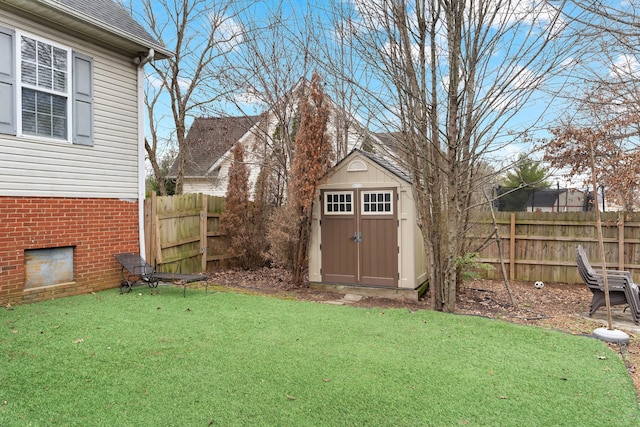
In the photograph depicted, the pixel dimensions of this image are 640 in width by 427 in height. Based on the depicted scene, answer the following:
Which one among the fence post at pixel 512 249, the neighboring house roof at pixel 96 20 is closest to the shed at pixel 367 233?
the fence post at pixel 512 249

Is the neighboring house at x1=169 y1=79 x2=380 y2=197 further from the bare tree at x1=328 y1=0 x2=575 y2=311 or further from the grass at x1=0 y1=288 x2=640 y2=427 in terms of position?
the grass at x1=0 y1=288 x2=640 y2=427

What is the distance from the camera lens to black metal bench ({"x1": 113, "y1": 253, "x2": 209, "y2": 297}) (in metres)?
6.74

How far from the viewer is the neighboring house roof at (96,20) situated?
5.66 metres

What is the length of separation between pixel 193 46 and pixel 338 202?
25.0 ft

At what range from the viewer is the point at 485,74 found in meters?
5.61

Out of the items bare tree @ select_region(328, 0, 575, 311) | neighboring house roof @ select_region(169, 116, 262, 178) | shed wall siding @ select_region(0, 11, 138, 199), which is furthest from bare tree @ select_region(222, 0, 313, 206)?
bare tree @ select_region(328, 0, 575, 311)

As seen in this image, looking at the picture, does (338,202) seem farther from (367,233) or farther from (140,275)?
(140,275)

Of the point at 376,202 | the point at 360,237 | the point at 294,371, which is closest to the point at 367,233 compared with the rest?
the point at 360,237

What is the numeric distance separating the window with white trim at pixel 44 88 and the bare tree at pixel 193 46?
546cm

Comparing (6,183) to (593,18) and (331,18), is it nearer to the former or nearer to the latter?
(331,18)

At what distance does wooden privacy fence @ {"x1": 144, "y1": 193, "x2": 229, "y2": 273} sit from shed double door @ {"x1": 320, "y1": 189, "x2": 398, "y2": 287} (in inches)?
127

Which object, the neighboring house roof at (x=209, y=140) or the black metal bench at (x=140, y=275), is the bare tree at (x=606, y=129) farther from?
the neighboring house roof at (x=209, y=140)

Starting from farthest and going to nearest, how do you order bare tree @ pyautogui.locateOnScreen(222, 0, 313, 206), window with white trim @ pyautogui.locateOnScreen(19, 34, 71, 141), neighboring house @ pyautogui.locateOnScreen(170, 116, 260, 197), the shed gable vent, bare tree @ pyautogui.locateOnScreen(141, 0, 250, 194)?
neighboring house @ pyautogui.locateOnScreen(170, 116, 260, 197) → bare tree @ pyautogui.locateOnScreen(141, 0, 250, 194) → bare tree @ pyautogui.locateOnScreen(222, 0, 313, 206) → the shed gable vent → window with white trim @ pyautogui.locateOnScreen(19, 34, 71, 141)

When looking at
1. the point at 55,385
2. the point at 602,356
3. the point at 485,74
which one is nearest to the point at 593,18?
the point at 485,74
